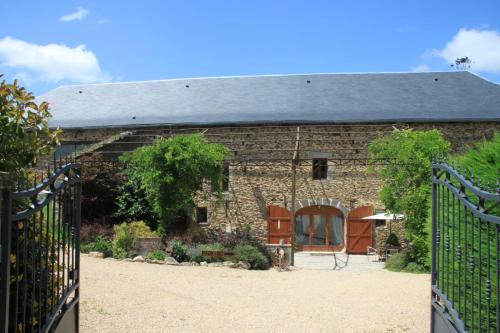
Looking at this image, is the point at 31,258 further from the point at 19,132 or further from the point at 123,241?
the point at 123,241

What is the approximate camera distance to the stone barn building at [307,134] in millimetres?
19484

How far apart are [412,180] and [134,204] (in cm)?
940

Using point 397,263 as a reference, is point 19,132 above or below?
above

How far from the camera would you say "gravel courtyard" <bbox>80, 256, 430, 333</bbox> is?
22.3 ft

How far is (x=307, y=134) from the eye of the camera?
2036cm

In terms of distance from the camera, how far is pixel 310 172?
65.0ft

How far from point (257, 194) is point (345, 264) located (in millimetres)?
4816

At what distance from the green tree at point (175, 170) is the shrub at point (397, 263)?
5.90 m

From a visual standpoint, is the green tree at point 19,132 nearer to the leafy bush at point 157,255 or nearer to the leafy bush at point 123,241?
the leafy bush at point 157,255

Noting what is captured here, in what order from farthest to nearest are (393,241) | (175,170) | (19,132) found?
(393,241) < (175,170) < (19,132)

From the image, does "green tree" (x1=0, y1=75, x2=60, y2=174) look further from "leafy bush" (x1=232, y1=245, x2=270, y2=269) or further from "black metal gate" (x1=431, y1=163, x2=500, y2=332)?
"leafy bush" (x1=232, y1=245, x2=270, y2=269)

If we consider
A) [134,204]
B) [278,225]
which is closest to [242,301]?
[134,204]

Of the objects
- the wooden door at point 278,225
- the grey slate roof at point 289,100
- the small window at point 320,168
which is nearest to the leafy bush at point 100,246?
the wooden door at point 278,225

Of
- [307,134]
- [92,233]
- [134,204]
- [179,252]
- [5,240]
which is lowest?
[179,252]
